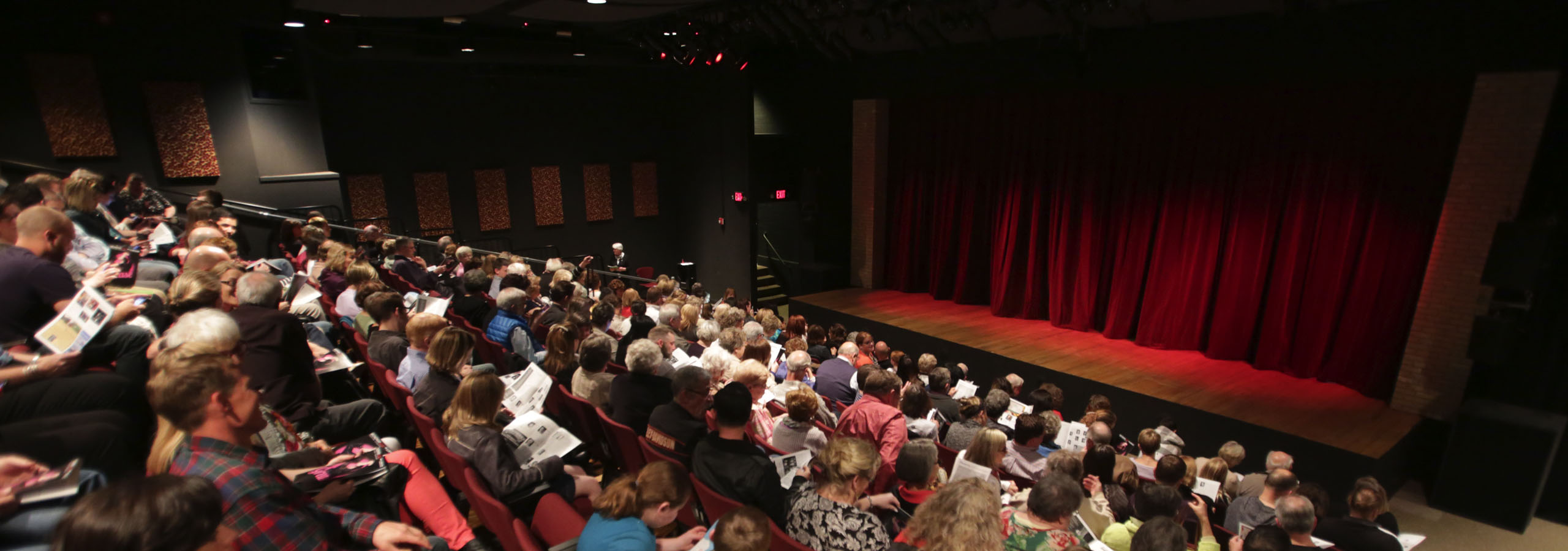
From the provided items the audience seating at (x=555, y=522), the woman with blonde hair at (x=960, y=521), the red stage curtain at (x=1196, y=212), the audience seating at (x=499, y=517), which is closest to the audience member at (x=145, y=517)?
the audience seating at (x=499, y=517)

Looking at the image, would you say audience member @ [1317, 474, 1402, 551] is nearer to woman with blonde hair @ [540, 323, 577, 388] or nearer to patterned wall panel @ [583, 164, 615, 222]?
woman with blonde hair @ [540, 323, 577, 388]

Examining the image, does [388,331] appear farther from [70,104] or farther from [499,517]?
[70,104]

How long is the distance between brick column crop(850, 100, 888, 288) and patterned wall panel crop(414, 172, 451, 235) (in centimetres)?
614

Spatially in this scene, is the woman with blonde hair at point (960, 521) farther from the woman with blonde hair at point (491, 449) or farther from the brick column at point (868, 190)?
the brick column at point (868, 190)

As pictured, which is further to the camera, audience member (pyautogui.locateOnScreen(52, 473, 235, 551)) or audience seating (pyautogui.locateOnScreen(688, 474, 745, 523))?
audience seating (pyautogui.locateOnScreen(688, 474, 745, 523))

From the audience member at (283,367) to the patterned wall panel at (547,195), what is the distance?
8.59m

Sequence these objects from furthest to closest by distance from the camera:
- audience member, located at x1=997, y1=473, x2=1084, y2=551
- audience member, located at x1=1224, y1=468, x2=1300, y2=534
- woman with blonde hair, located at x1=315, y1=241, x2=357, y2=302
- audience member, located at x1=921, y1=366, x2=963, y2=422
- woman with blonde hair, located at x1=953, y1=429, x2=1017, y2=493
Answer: woman with blonde hair, located at x1=315, y1=241, x2=357, y2=302, audience member, located at x1=921, y1=366, x2=963, y2=422, audience member, located at x1=1224, y1=468, x2=1300, y2=534, woman with blonde hair, located at x1=953, y1=429, x2=1017, y2=493, audience member, located at x1=997, y1=473, x2=1084, y2=551

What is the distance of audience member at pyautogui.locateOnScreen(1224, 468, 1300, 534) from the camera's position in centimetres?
351

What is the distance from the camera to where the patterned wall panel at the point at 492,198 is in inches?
427

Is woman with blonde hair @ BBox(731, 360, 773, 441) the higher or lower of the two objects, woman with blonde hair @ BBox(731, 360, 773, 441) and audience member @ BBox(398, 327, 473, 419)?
the lower

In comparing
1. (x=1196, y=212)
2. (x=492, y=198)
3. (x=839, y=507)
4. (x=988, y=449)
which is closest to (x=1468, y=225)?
(x=1196, y=212)

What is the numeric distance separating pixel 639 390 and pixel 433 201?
856 cm

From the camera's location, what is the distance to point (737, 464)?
103 inches

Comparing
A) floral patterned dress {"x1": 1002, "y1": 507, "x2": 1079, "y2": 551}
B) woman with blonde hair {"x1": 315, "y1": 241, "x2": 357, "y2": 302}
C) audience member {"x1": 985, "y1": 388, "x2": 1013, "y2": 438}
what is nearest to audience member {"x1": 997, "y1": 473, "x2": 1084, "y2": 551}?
floral patterned dress {"x1": 1002, "y1": 507, "x2": 1079, "y2": 551}
